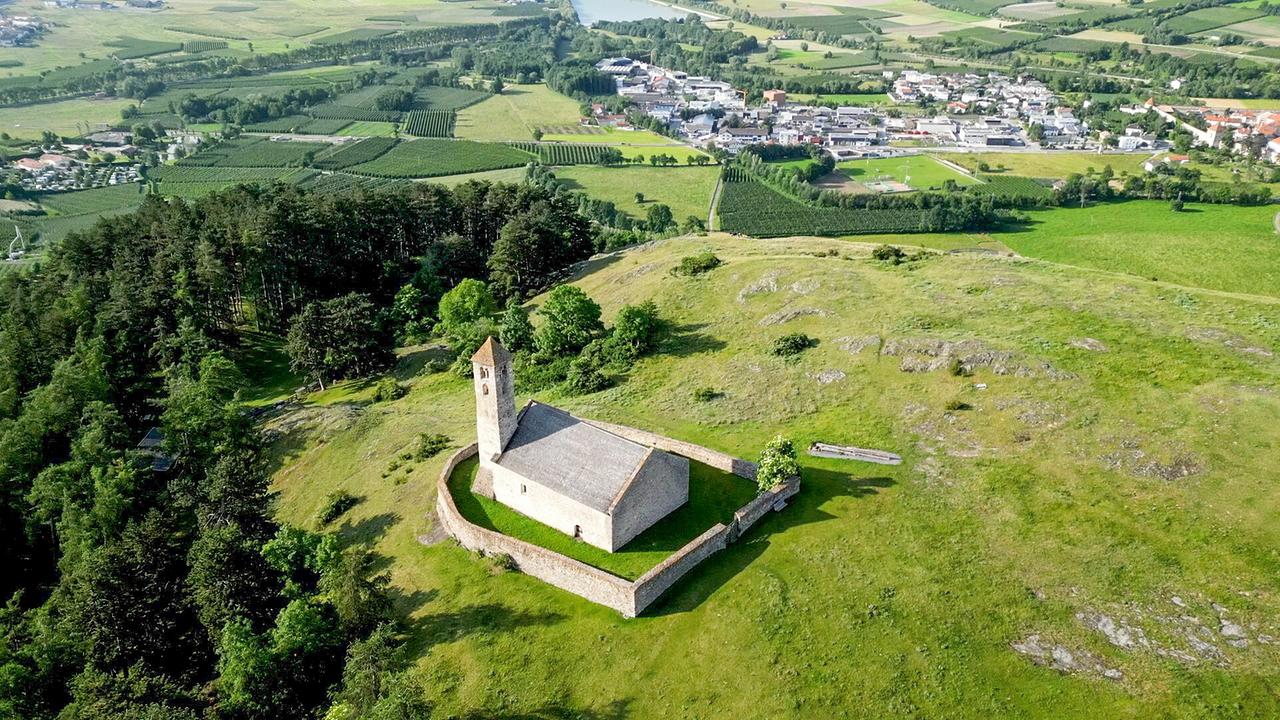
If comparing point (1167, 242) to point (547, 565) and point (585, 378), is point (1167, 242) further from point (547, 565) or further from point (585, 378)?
point (547, 565)

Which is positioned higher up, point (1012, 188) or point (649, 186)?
point (1012, 188)

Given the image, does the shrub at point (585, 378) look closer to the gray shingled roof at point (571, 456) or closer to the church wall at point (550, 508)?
the gray shingled roof at point (571, 456)

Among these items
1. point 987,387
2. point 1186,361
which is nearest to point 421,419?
point 987,387

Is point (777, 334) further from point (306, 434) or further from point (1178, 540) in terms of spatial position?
point (306, 434)

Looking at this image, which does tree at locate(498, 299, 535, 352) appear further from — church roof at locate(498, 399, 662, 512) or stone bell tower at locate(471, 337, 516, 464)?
stone bell tower at locate(471, 337, 516, 464)

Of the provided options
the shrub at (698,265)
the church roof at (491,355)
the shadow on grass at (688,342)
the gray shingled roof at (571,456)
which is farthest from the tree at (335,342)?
the church roof at (491,355)

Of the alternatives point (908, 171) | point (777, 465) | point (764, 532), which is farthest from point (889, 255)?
point (908, 171)

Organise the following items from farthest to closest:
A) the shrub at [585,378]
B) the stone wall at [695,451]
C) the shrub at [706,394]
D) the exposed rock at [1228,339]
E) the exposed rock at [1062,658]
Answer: the shrub at [585,378] < the shrub at [706,394] < the exposed rock at [1228,339] < the stone wall at [695,451] < the exposed rock at [1062,658]

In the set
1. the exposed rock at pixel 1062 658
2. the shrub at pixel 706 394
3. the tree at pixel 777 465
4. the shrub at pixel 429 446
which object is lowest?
the shrub at pixel 429 446
